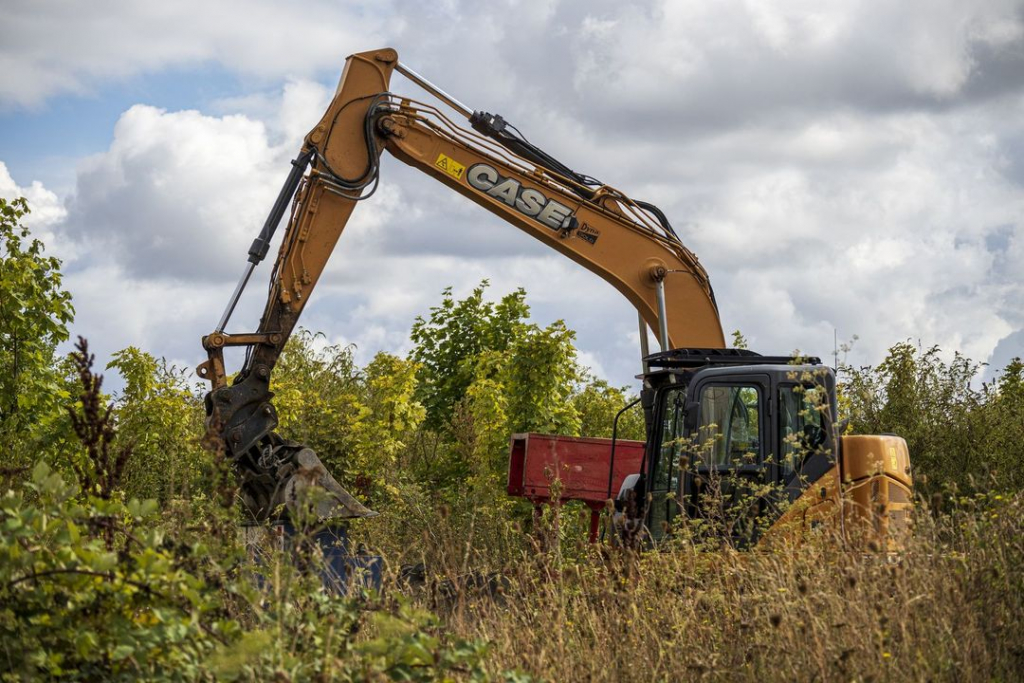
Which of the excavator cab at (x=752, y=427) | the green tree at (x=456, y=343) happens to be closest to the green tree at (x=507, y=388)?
the green tree at (x=456, y=343)

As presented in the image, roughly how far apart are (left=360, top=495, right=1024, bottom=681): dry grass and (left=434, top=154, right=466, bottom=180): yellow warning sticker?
599 cm

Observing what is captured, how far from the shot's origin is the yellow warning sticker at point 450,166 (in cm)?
1252

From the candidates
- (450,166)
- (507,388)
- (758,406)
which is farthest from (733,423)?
(507,388)

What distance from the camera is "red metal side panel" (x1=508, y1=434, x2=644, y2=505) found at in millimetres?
14008

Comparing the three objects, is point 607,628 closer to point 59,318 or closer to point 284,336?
point 284,336

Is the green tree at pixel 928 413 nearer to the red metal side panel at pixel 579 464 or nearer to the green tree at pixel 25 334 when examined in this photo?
the red metal side panel at pixel 579 464

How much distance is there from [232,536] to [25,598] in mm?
959

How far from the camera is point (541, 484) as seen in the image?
1418 centimetres

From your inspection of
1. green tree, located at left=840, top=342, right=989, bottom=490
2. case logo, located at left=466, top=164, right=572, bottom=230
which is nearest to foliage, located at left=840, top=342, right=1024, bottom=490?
green tree, located at left=840, top=342, right=989, bottom=490

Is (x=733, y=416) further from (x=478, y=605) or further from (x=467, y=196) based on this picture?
(x=467, y=196)

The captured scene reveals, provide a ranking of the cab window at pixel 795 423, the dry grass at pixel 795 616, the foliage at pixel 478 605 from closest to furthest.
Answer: the foliage at pixel 478 605 → the dry grass at pixel 795 616 → the cab window at pixel 795 423

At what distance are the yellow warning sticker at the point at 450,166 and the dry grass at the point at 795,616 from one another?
19.7 feet

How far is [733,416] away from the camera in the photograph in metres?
9.23

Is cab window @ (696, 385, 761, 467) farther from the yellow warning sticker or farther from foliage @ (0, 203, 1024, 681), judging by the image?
the yellow warning sticker
